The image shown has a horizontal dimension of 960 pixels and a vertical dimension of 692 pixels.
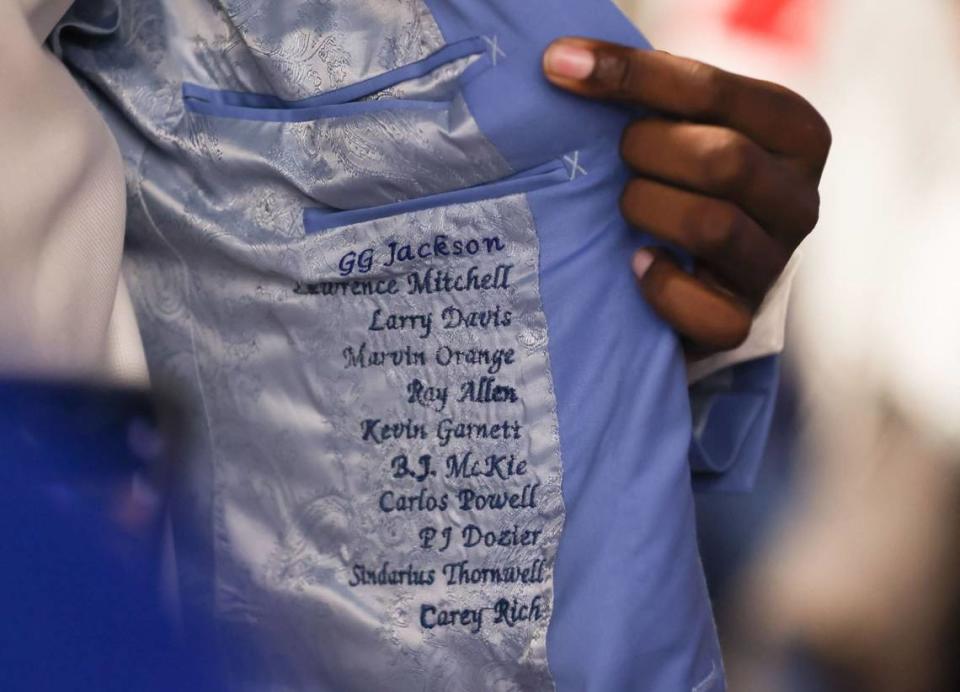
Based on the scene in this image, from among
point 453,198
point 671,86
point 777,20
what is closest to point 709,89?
point 671,86

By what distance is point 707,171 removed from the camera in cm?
52

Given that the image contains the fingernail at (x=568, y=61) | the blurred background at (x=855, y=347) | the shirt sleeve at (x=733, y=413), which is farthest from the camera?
the blurred background at (x=855, y=347)

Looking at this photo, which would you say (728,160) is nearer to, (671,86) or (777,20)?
(671,86)

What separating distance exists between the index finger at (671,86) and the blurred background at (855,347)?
0.41 m

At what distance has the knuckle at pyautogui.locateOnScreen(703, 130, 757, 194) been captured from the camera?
52cm

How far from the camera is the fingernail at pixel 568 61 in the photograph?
51 cm

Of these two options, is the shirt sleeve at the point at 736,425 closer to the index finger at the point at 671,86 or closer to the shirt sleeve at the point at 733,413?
the shirt sleeve at the point at 733,413

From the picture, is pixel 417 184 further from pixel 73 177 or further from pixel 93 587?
pixel 93 587

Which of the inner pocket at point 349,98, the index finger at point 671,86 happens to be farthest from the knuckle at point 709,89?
the inner pocket at point 349,98

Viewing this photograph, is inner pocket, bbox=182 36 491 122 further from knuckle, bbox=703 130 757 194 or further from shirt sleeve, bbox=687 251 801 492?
shirt sleeve, bbox=687 251 801 492

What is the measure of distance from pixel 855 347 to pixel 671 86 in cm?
50

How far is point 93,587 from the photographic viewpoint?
0.85ft

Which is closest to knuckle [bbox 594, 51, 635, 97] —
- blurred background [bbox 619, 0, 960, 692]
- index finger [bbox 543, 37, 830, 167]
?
index finger [bbox 543, 37, 830, 167]

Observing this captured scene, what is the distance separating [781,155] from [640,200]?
82mm
